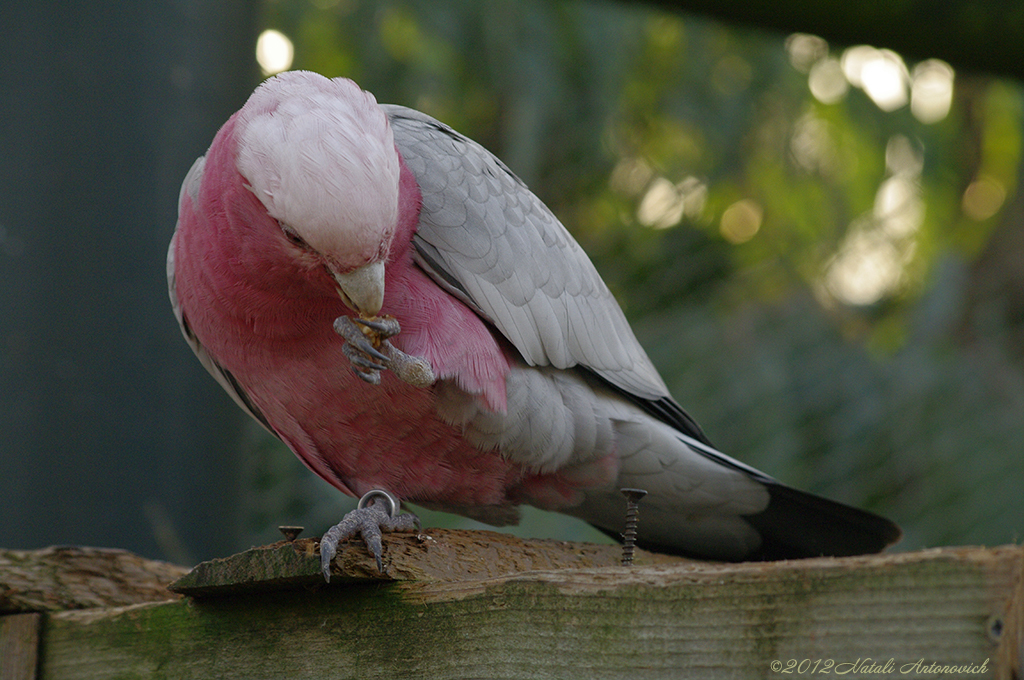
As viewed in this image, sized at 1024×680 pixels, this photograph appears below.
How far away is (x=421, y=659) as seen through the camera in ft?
4.72

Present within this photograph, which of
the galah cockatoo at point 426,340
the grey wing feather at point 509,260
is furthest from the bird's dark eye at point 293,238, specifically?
the grey wing feather at point 509,260

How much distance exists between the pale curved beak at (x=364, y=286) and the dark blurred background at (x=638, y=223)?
1.07 m

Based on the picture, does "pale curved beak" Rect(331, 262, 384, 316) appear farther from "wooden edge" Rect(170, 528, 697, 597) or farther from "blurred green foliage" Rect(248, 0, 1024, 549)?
"blurred green foliage" Rect(248, 0, 1024, 549)

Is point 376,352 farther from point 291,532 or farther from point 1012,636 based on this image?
point 1012,636

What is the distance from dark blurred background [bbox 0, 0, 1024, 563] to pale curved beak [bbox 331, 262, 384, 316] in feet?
3.51

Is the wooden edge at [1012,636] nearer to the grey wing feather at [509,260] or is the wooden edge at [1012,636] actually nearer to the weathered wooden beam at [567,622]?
the weathered wooden beam at [567,622]

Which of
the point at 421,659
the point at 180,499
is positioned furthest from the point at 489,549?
the point at 180,499

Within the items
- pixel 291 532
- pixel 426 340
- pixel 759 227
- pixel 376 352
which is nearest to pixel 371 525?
pixel 291 532

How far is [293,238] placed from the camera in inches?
69.1

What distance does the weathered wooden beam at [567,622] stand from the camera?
1001 millimetres

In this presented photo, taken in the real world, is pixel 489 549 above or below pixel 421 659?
above

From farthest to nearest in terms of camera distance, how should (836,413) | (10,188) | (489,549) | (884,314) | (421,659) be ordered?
1. (884,314)
2. (836,413)
3. (10,188)
4. (489,549)
5. (421,659)

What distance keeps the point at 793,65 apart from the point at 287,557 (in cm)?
472

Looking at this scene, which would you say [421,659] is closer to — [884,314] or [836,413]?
[836,413]
